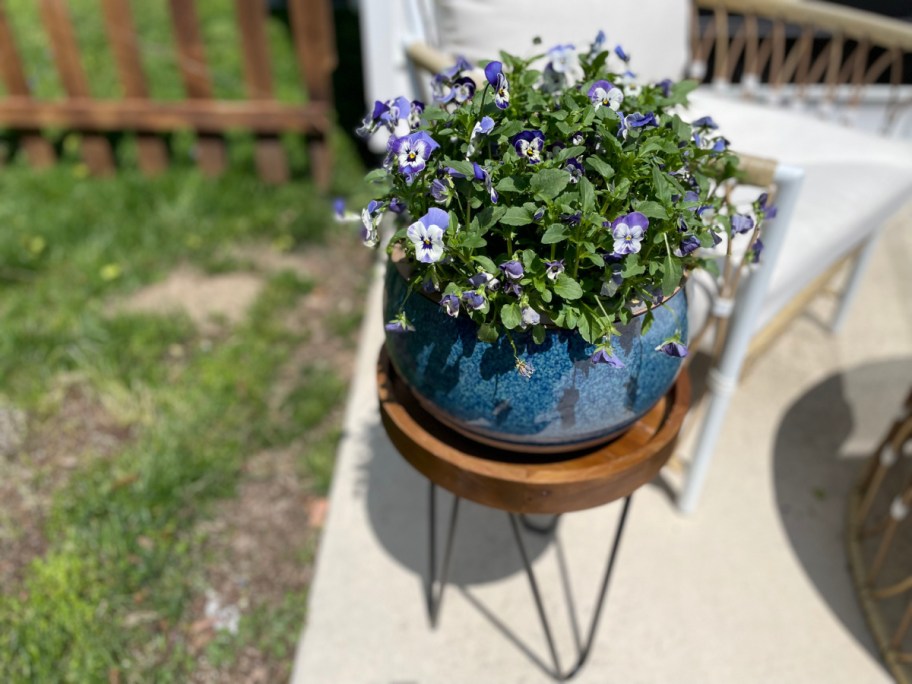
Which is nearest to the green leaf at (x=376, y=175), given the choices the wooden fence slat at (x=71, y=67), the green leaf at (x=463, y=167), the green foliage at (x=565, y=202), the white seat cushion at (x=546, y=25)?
the green foliage at (x=565, y=202)

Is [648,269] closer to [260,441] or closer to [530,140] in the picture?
[530,140]

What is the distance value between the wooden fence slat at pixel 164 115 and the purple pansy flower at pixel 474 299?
229 cm

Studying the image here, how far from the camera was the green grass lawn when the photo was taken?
170 centimetres

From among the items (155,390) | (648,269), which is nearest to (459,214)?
(648,269)

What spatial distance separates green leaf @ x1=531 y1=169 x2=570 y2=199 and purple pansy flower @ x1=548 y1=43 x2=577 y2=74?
1.12ft

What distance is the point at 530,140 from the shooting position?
41.0 inches

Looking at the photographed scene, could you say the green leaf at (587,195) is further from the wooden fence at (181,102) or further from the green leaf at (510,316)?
the wooden fence at (181,102)

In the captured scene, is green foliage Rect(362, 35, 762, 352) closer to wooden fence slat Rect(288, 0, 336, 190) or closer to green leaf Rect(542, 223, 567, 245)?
green leaf Rect(542, 223, 567, 245)

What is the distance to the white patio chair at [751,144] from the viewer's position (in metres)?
1.71

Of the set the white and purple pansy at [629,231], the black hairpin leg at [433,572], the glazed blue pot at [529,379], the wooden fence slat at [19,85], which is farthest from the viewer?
the wooden fence slat at [19,85]

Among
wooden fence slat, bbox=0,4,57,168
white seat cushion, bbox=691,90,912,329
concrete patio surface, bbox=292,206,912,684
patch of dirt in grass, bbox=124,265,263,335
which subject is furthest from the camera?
wooden fence slat, bbox=0,4,57,168

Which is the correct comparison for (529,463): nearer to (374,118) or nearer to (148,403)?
(374,118)

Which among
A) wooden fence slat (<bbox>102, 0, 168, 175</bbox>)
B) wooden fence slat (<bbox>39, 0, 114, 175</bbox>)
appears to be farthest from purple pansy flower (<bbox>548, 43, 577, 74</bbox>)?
wooden fence slat (<bbox>39, 0, 114, 175</bbox>)

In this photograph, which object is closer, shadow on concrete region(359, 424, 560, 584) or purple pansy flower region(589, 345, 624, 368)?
purple pansy flower region(589, 345, 624, 368)
